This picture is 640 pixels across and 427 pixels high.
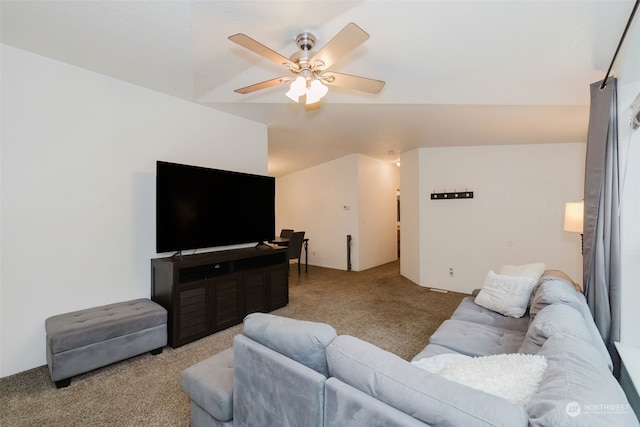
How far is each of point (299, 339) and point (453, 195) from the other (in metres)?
4.36

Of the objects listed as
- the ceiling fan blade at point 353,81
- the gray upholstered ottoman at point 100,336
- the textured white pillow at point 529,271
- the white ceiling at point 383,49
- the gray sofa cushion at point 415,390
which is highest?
the white ceiling at point 383,49

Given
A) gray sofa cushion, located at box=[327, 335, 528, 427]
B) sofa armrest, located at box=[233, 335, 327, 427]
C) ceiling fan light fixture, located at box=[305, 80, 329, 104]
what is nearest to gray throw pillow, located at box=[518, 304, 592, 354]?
gray sofa cushion, located at box=[327, 335, 528, 427]

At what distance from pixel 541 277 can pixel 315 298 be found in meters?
2.88

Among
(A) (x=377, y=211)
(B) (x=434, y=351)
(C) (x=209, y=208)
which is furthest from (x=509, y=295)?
(A) (x=377, y=211)

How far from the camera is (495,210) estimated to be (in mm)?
4621

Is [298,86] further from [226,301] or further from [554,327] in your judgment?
[226,301]

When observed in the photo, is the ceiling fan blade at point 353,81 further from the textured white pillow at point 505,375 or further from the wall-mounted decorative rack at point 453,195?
the wall-mounted decorative rack at point 453,195

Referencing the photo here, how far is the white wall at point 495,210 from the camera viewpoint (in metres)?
4.24

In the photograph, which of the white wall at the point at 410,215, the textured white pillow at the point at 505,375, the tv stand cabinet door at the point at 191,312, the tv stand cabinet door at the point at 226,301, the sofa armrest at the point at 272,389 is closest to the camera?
the textured white pillow at the point at 505,375

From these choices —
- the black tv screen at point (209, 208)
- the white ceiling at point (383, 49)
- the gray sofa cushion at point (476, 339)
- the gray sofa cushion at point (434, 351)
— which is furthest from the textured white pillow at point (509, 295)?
the black tv screen at point (209, 208)

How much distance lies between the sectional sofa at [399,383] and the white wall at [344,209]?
4.62 m

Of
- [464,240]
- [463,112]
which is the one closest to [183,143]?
[463,112]

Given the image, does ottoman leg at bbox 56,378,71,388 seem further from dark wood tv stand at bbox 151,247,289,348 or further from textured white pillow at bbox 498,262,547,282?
textured white pillow at bbox 498,262,547,282

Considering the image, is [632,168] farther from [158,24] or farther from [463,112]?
[158,24]
